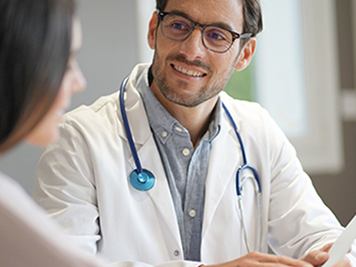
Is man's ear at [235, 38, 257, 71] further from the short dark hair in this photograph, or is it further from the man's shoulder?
the man's shoulder

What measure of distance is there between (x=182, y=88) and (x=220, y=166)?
30cm

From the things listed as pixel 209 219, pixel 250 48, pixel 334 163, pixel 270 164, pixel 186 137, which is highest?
pixel 250 48

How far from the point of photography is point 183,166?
1.42m

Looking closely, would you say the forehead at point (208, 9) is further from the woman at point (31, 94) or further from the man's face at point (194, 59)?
the woman at point (31, 94)

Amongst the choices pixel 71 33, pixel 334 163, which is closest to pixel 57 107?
pixel 71 33

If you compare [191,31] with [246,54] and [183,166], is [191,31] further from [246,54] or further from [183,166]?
[183,166]

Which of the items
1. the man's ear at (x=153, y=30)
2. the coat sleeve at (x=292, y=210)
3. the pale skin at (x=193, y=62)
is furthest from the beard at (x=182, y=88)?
the coat sleeve at (x=292, y=210)

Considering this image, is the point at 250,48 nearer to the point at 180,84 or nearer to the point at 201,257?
the point at 180,84

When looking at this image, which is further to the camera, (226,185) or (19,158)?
(19,158)

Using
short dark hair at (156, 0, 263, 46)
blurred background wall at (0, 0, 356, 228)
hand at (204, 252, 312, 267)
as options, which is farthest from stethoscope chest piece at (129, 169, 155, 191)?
blurred background wall at (0, 0, 356, 228)

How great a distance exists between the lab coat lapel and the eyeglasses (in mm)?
283

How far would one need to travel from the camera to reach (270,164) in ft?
5.00

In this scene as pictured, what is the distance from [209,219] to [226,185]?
5.4 inches

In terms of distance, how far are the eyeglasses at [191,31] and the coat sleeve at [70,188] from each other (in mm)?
474
